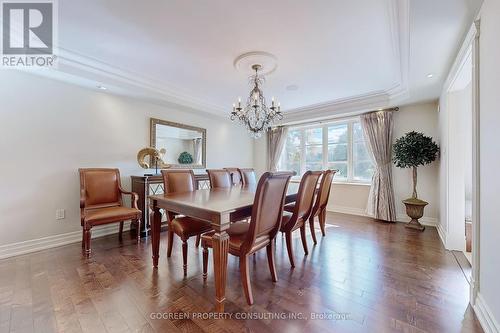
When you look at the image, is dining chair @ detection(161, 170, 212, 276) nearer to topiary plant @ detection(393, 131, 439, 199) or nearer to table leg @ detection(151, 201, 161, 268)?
table leg @ detection(151, 201, 161, 268)

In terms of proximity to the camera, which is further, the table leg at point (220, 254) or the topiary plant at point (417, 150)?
the topiary plant at point (417, 150)

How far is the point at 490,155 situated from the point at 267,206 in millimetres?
1558

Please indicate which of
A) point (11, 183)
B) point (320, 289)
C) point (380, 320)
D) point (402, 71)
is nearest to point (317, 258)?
point (320, 289)

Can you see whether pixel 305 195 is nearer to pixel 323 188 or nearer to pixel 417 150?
pixel 323 188

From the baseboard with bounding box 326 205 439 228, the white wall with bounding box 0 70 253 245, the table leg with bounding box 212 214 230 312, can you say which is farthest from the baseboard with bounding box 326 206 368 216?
the white wall with bounding box 0 70 253 245

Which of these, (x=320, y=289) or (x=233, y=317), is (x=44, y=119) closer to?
(x=233, y=317)

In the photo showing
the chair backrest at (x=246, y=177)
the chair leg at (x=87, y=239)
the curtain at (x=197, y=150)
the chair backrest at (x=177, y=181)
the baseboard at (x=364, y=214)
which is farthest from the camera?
the curtain at (x=197, y=150)

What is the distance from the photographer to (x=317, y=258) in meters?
2.46

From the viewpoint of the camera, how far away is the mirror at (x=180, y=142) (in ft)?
12.9

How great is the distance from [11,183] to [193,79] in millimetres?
2665

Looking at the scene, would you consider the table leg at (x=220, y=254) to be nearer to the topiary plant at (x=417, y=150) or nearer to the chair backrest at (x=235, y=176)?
the chair backrest at (x=235, y=176)

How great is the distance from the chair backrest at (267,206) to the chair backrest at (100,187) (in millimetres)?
2419

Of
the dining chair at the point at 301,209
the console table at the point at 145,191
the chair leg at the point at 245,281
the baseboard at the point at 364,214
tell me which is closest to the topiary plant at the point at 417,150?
the baseboard at the point at 364,214

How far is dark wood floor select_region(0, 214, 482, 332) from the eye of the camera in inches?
56.2
